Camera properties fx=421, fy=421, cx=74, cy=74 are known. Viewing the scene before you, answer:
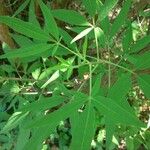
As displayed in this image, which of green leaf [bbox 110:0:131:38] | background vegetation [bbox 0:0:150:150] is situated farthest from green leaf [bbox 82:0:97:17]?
green leaf [bbox 110:0:131:38]

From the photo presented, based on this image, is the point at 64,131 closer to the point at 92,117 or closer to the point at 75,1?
the point at 75,1

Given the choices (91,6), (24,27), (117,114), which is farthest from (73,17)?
(117,114)

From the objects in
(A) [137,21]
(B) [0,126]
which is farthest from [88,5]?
(B) [0,126]

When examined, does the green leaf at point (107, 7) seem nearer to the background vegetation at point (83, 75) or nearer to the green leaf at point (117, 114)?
the background vegetation at point (83, 75)

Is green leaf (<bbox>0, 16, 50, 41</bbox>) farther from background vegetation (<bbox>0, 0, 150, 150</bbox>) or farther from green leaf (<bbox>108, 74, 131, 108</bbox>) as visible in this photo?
green leaf (<bbox>108, 74, 131, 108</bbox>)

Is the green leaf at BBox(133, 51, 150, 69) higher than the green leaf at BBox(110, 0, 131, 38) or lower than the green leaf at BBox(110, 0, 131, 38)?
lower

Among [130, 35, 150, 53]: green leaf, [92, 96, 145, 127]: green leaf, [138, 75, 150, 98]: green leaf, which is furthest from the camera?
[130, 35, 150, 53]: green leaf

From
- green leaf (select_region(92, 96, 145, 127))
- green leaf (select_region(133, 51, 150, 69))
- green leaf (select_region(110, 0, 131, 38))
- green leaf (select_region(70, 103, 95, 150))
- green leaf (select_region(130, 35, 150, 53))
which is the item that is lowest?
green leaf (select_region(70, 103, 95, 150))

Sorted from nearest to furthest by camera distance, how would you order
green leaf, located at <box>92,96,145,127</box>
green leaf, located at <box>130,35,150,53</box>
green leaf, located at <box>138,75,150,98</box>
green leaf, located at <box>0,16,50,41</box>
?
green leaf, located at <box>92,96,145,127</box>, green leaf, located at <box>0,16,50,41</box>, green leaf, located at <box>138,75,150,98</box>, green leaf, located at <box>130,35,150,53</box>

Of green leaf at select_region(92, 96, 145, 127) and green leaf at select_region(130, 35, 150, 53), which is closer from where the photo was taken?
green leaf at select_region(92, 96, 145, 127)
